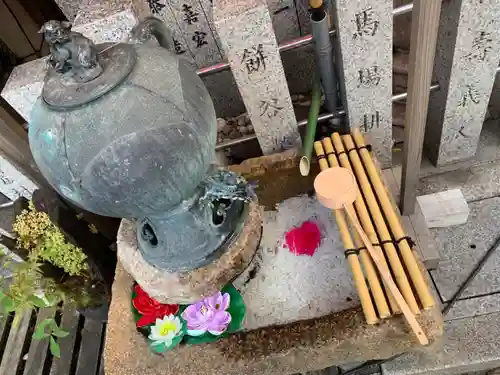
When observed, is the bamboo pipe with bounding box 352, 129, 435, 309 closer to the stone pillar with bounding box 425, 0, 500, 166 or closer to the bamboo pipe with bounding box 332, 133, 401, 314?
the bamboo pipe with bounding box 332, 133, 401, 314

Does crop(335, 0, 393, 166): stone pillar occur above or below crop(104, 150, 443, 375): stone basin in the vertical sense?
above

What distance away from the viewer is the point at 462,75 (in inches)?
92.2

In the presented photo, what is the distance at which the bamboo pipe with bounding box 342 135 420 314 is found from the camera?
1.87m

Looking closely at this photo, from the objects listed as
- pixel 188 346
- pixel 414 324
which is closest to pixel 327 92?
pixel 414 324

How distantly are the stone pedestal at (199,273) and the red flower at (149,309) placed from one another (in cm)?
8

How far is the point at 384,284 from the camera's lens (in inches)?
76.2

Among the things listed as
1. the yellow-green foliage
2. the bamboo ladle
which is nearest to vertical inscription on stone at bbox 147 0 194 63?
the bamboo ladle

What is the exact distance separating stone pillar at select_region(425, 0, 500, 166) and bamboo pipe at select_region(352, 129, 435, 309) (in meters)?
0.51

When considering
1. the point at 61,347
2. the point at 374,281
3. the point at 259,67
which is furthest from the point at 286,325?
the point at 61,347

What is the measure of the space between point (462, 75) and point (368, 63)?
49 cm

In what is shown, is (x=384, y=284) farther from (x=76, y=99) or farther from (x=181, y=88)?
(x=76, y=99)

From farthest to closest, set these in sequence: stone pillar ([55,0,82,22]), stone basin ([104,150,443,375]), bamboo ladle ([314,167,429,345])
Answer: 1. stone pillar ([55,0,82,22])
2. stone basin ([104,150,443,375])
3. bamboo ladle ([314,167,429,345])

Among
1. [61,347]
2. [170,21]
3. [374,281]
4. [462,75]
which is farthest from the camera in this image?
[61,347]

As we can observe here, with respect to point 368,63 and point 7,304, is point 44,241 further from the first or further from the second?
point 368,63
